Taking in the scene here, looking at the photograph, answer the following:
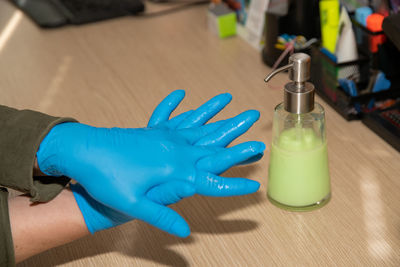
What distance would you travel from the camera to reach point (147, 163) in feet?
1.88

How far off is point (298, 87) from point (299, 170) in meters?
0.11

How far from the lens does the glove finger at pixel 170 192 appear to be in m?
0.54

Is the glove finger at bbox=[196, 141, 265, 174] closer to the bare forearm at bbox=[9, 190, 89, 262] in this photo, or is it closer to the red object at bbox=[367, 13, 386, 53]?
the bare forearm at bbox=[9, 190, 89, 262]

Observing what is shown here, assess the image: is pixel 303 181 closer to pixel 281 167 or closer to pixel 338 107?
pixel 281 167

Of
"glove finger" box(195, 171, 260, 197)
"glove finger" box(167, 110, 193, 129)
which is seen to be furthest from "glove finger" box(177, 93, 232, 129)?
"glove finger" box(195, 171, 260, 197)

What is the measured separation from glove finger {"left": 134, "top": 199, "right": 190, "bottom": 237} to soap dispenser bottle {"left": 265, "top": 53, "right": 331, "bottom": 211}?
7.2 inches

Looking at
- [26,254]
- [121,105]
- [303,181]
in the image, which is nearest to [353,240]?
[303,181]

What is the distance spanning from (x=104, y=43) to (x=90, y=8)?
0.20 meters

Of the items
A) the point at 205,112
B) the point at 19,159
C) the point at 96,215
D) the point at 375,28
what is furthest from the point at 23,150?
the point at 375,28

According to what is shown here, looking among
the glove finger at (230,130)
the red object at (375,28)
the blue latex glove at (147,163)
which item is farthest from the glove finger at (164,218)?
the red object at (375,28)

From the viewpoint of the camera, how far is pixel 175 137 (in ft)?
2.02

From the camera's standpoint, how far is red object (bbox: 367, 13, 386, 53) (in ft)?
2.81

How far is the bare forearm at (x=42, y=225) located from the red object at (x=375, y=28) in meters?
0.55

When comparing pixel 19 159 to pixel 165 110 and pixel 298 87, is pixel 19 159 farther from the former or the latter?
pixel 298 87
